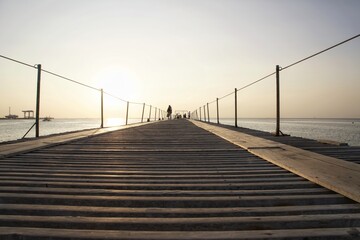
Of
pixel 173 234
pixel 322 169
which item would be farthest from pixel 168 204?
pixel 322 169

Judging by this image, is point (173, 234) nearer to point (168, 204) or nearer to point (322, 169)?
point (168, 204)

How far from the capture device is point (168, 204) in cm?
234

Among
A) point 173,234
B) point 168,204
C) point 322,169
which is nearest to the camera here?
point 173,234

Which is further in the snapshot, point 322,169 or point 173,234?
point 322,169

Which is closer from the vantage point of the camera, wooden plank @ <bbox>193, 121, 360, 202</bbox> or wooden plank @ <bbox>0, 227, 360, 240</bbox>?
wooden plank @ <bbox>0, 227, 360, 240</bbox>

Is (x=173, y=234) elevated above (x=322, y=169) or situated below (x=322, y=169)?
below

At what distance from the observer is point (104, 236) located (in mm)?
1740

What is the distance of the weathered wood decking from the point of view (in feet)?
6.00

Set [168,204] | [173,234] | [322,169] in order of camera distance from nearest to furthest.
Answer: [173,234] → [168,204] → [322,169]

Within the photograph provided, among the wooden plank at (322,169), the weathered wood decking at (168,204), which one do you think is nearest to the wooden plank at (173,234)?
the weathered wood decking at (168,204)

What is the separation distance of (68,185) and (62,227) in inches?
35.7

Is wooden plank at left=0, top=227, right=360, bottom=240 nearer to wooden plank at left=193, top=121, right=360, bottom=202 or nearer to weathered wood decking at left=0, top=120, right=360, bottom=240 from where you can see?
weathered wood decking at left=0, top=120, right=360, bottom=240

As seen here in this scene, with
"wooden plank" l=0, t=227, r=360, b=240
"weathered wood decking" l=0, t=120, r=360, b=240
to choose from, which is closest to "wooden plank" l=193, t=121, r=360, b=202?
"weathered wood decking" l=0, t=120, r=360, b=240

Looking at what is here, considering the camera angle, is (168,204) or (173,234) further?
(168,204)
